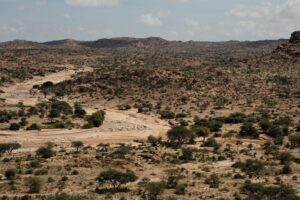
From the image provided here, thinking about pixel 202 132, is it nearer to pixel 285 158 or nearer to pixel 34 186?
pixel 285 158

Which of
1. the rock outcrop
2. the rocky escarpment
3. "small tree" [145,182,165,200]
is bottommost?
"small tree" [145,182,165,200]

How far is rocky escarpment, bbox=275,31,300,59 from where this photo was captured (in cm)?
12644

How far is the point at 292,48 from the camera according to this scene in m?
131

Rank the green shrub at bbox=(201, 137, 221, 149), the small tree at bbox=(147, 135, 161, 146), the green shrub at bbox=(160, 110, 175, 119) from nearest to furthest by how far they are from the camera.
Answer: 1. the green shrub at bbox=(201, 137, 221, 149)
2. the small tree at bbox=(147, 135, 161, 146)
3. the green shrub at bbox=(160, 110, 175, 119)

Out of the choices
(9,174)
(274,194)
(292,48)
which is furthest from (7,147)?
(292,48)

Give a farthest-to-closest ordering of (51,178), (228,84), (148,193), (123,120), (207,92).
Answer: (228,84), (207,92), (123,120), (51,178), (148,193)

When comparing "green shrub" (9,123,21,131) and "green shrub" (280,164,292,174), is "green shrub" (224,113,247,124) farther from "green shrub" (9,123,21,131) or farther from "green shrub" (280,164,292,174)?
"green shrub" (280,164,292,174)

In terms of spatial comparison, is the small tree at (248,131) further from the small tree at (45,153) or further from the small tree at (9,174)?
the small tree at (9,174)

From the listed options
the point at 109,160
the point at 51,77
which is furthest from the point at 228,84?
the point at 109,160

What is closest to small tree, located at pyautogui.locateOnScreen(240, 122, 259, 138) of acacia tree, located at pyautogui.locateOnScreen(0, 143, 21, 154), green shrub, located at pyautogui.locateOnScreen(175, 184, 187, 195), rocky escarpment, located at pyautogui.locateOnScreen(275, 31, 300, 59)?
green shrub, located at pyautogui.locateOnScreen(175, 184, 187, 195)

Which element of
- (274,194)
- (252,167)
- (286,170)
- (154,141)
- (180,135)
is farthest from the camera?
(180,135)

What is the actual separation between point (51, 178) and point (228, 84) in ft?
218

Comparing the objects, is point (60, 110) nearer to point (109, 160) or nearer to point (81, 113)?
point (81, 113)

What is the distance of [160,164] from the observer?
4366 cm
